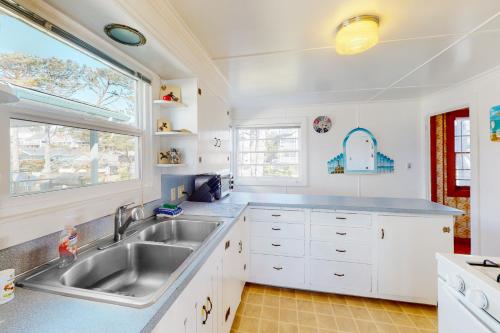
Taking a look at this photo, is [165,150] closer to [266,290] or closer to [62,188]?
[62,188]

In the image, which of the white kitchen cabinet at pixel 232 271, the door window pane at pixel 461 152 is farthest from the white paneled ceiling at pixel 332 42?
the white kitchen cabinet at pixel 232 271

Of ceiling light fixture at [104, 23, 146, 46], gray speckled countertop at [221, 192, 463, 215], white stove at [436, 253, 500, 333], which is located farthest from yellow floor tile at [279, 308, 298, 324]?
ceiling light fixture at [104, 23, 146, 46]

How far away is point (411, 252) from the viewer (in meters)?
1.83

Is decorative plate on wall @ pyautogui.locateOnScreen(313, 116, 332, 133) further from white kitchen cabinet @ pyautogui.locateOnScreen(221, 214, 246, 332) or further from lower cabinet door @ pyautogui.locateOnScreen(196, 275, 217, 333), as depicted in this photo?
lower cabinet door @ pyautogui.locateOnScreen(196, 275, 217, 333)

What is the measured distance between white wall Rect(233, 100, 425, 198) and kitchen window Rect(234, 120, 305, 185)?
0.63 ft

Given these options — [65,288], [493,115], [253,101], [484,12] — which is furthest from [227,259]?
[493,115]

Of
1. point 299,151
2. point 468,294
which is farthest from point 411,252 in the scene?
point 299,151

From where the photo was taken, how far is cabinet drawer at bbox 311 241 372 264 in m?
1.92

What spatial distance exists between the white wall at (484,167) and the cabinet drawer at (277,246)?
203 centimetres

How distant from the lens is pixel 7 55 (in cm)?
83

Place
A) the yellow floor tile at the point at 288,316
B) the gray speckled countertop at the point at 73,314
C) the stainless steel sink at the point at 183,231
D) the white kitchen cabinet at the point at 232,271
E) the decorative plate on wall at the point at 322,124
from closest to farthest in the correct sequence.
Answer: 1. the gray speckled countertop at the point at 73,314
2. the white kitchen cabinet at the point at 232,271
3. the stainless steel sink at the point at 183,231
4. the yellow floor tile at the point at 288,316
5. the decorative plate on wall at the point at 322,124

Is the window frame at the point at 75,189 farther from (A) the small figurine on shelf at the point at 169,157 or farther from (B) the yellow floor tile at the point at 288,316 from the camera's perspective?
(B) the yellow floor tile at the point at 288,316

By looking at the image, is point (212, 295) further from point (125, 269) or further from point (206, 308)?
point (125, 269)

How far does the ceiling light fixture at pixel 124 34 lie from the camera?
1061 mm
